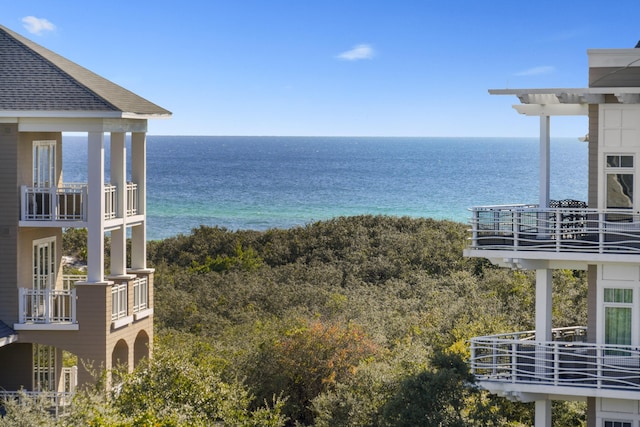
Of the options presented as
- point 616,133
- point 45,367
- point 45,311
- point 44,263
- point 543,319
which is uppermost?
point 616,133

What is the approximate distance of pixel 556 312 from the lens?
29359 millimetres

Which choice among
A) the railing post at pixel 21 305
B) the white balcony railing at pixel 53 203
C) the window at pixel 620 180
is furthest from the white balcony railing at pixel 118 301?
the window at pixel 620 180

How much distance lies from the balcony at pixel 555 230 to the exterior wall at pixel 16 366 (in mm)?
10338

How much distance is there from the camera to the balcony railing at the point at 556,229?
18969mm

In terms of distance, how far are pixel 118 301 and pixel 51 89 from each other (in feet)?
15.2

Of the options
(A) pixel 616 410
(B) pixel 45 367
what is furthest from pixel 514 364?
(B) pixel 45 367

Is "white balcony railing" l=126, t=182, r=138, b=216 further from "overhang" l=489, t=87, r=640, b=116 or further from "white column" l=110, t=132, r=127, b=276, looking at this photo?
"overhang" l=489, t=87, r=640, b=116

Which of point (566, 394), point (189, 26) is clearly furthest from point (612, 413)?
point (189, 26)

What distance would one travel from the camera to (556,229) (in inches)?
748

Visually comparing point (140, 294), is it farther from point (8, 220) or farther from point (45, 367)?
point (8, 220)

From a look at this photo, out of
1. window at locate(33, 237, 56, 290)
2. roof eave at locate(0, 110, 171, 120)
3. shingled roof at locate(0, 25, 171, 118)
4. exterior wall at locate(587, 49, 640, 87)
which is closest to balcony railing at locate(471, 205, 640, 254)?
exterior wall at locate(587, 49, 640, 87)

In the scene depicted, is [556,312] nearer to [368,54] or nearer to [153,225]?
[153,225]

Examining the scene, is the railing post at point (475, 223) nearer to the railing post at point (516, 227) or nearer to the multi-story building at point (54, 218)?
the railing post at point (516, 227)

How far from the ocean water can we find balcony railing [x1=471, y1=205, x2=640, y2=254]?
267 ft
